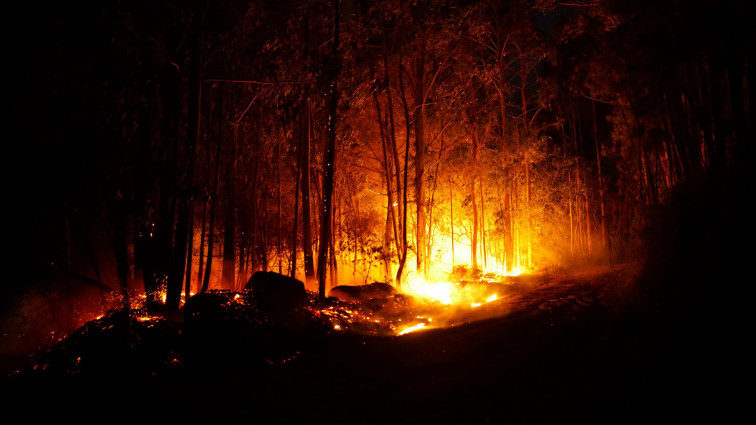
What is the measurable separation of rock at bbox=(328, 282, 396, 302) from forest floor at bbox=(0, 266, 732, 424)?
6.06 feet

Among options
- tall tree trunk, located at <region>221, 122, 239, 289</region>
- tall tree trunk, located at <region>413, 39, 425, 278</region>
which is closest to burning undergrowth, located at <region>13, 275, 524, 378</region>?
tall tree trunk, located at <region>221, 122, 239, 289</region>

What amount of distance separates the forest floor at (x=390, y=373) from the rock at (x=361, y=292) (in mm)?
1848

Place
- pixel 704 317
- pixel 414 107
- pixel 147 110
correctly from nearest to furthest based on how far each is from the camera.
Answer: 1. pixel 704 317
2. pixel 147 110
3. pixel 414 107

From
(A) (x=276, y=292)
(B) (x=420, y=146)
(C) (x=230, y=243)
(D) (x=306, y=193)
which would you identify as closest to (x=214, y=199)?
(A) (x=276, y=292)

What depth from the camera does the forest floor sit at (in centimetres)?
356

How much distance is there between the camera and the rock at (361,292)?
847cm

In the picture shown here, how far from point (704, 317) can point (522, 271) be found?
9.36m

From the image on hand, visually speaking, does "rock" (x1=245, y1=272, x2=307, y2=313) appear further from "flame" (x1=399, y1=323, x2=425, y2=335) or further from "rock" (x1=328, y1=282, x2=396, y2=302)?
"flame" (x1=399, y1=323, x2=425, y2=335)

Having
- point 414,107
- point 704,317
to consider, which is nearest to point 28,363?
point 704,317

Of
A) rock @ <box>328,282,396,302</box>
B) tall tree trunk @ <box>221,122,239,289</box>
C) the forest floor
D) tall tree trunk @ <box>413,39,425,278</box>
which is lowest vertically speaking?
the forest floor

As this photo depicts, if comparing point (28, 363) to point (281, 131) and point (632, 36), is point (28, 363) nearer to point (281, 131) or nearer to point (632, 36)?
point (281, 131)

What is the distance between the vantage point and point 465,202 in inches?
525

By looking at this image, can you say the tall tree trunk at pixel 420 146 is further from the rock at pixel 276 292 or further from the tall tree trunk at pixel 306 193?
the rock at pixel 276 292

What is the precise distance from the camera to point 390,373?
4883 mm
